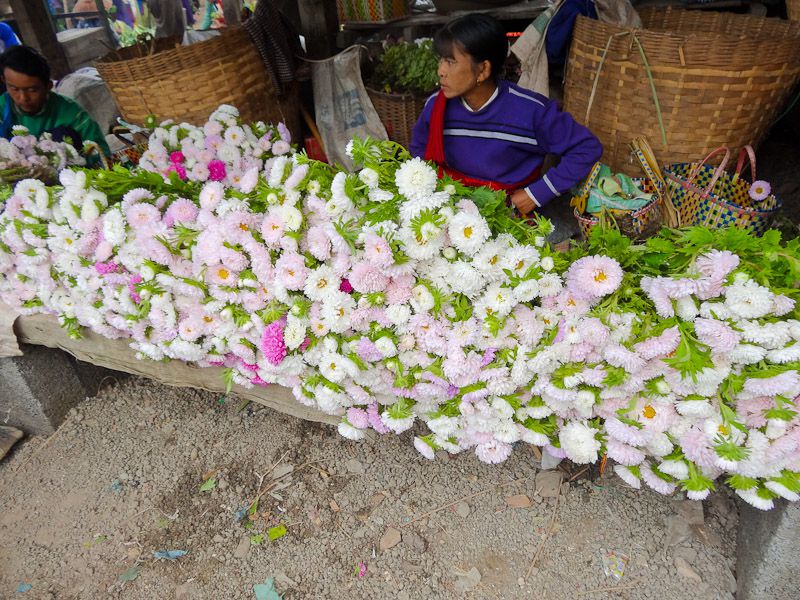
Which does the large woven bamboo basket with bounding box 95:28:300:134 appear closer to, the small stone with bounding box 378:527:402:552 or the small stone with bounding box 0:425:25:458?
the small stone with bounding box 0:425:25:458

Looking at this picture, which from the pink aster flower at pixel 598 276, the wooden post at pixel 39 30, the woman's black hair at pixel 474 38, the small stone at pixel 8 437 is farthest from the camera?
the wooden post at pixel 39 30

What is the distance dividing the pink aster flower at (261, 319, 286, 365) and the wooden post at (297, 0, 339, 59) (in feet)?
9.13

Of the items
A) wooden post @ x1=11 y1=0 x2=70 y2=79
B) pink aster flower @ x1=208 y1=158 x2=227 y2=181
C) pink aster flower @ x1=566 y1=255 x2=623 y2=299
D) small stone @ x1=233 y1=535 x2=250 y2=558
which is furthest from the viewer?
wooden post @ x1=11 y1=0 x2=70 y2=79

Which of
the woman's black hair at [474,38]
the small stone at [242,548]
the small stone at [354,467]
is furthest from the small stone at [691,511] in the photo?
the woman's black hair at [474,38]

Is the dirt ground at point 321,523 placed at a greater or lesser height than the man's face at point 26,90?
lesser

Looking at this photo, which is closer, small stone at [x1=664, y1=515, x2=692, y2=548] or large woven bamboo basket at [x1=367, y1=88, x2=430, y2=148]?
small stone at [x1=664, y1=515, x2=692, y2=548]

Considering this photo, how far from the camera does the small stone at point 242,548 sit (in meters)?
2.04

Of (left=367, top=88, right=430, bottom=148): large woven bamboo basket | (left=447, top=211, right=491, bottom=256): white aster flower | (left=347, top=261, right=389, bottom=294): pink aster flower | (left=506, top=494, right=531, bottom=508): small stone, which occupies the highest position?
(left=447, top=211, right=491, bottom=256): white aster flower

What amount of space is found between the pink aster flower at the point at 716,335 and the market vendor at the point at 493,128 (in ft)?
3.22

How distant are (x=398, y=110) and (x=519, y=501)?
2.48m

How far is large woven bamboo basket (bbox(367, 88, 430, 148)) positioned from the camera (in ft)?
11.1

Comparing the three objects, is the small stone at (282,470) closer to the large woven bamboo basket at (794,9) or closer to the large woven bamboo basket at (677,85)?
the large woven bamboo basket at (677,85)

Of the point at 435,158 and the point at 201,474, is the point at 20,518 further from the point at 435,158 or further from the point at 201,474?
the point at 435,158

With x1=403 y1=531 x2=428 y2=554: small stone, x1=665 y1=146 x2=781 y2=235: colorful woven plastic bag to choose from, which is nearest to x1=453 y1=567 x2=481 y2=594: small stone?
x1=403 y1=531 x2=428 y2=554: small stone
